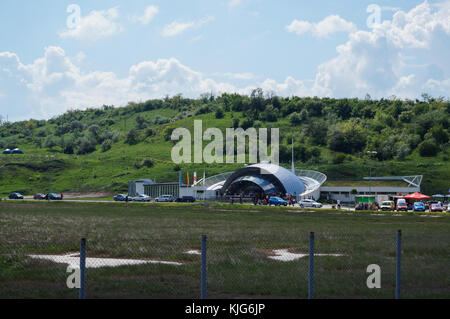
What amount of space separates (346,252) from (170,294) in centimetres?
1180

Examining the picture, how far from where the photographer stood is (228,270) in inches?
762

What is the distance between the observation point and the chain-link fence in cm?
1528

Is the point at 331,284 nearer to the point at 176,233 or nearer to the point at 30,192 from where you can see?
the point at 176,233

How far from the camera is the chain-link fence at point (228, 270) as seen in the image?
15.3 m

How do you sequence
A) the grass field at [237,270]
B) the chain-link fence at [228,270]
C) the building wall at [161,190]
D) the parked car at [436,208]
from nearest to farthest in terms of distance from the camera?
the chain-link fence at [228,270], the grass field at [237,270], the parked car at [436,208], the building wall at [161,190]

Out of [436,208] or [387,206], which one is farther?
[387,206]

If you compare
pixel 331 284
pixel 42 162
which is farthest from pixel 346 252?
pixel 42 162

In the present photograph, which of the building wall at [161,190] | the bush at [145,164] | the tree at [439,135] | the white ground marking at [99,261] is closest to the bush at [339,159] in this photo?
the tree at [439,135]

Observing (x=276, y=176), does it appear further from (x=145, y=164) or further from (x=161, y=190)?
(x=145, y=164)

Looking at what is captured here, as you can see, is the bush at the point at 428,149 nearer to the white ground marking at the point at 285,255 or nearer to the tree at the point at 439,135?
the tree at the point at 439,135

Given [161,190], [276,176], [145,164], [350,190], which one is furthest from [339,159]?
[161,190]

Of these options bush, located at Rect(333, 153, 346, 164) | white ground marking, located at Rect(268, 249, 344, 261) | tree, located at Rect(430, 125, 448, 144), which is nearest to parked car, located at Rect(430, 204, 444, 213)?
white ground marking, located at Rect(268, 249, 344, 261)

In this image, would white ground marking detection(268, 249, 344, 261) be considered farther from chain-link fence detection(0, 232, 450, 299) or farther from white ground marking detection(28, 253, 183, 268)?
white ground marking detection(28, 253, 183, 268)
